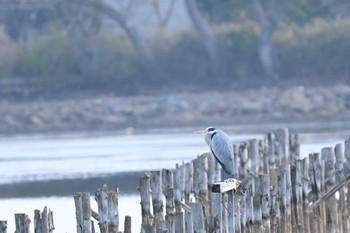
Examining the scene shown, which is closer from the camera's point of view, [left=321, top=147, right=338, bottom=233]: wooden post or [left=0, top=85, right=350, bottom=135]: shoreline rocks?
[left=321, top=147, right=338, bottom=233]: wooden post

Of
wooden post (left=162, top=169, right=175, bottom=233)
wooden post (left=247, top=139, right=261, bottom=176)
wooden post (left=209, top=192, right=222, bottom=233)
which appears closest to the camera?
wooden post (left=209, top=192, right=222, bottom=233)

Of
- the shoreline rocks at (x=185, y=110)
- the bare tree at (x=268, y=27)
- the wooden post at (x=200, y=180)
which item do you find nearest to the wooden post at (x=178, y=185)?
the wooden post at (x=200, y=180)

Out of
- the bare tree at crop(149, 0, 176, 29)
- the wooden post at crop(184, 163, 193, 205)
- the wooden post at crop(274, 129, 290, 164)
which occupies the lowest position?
the wooden post at crop(184, 163, 193, 205)

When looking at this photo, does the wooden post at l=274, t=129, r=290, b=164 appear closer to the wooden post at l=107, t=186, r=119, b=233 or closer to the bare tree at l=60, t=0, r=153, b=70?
the wooden post at l=107, t=186, r=119, b=233

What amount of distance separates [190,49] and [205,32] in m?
1.22

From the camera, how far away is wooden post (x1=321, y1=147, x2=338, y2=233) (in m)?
19.7

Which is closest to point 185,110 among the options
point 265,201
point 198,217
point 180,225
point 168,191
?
point 168,191

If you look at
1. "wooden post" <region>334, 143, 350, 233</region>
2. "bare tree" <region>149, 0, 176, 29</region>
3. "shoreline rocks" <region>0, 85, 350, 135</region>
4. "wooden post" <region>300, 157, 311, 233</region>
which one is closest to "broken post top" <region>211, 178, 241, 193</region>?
"wooden post" <region>300, 157, 311, 233</region>

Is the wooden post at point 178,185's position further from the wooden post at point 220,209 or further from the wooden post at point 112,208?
the wooden post at point 220,209

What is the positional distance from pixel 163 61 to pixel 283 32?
514cm

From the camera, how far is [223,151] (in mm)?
17797

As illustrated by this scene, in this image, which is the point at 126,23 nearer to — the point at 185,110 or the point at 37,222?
the point at 185,110

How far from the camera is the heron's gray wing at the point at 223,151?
1778cm

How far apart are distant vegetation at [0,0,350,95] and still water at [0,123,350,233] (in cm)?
1086
